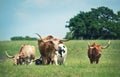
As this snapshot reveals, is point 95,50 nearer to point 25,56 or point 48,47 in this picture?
point 48,47

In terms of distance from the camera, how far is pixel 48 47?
42.3 ft

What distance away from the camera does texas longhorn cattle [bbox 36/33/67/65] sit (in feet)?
41.8

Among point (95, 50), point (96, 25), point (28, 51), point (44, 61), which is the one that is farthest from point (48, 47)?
point (96, 25)

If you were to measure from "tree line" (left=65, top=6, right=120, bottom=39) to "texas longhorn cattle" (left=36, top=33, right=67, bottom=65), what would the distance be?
1.81 feet

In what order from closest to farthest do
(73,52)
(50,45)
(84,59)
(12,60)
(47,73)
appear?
(47,73), (50,45), (12,60), (84,59), (73,52)

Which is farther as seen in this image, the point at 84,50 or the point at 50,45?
the point at 84,50

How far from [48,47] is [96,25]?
2.57 meters

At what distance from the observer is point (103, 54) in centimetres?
1493

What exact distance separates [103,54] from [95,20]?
40.8 inches

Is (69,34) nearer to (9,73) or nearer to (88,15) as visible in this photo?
(88,15)

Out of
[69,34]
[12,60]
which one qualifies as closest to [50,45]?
[69,34]

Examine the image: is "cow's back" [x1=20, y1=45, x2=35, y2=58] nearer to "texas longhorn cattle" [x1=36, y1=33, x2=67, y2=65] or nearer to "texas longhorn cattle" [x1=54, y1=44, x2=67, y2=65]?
"texas longhorn cattle" [x1=36, y1=33, x2=67, y2=65]

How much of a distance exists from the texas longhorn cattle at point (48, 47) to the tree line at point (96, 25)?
55cm

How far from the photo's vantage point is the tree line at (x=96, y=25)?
14.3 meters
